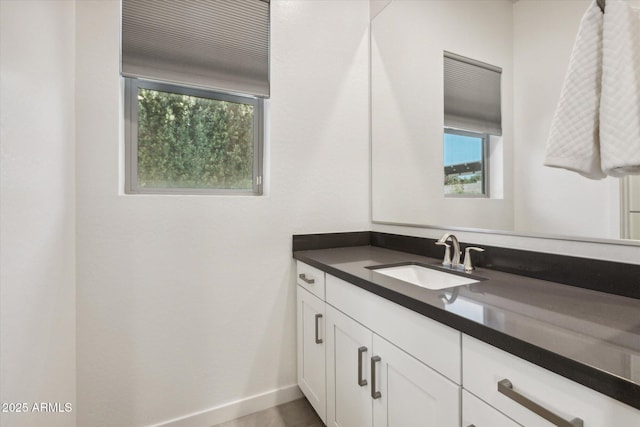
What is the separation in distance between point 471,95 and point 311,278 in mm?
1178

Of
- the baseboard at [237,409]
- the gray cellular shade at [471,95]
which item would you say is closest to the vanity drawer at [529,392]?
the gray cellular shade at [471,95]

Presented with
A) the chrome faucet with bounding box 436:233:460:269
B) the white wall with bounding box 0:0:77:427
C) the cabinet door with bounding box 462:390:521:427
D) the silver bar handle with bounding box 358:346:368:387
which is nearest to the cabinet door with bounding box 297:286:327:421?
the silver bar handle with bounding box 358:346:368:387

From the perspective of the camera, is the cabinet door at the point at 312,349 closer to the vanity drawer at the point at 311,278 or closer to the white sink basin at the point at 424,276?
the vanity drawer at the point at 311,278

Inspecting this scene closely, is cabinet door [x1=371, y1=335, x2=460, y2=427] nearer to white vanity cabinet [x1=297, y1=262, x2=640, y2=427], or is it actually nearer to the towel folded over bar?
white vanity cabinet [x1=297, y1=262, x2=640, y2=427]

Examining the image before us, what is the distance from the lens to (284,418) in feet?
5.39

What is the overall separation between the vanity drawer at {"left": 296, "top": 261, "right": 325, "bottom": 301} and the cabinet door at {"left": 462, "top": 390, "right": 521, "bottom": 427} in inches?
31.4

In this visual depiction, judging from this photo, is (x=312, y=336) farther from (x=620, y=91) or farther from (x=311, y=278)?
(x=620, y=91)

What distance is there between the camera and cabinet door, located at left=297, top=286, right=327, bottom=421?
1483 millimetres

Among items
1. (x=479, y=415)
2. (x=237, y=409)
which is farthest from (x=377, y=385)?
(x=237, y=409)

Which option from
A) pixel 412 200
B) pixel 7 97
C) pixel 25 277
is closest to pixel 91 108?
pixel 7 97

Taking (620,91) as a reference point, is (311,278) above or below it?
below

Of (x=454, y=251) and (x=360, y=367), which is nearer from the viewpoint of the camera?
(x=360, y=367)

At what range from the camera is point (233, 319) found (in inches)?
64.6

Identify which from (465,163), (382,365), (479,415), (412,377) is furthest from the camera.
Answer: (465,163)
